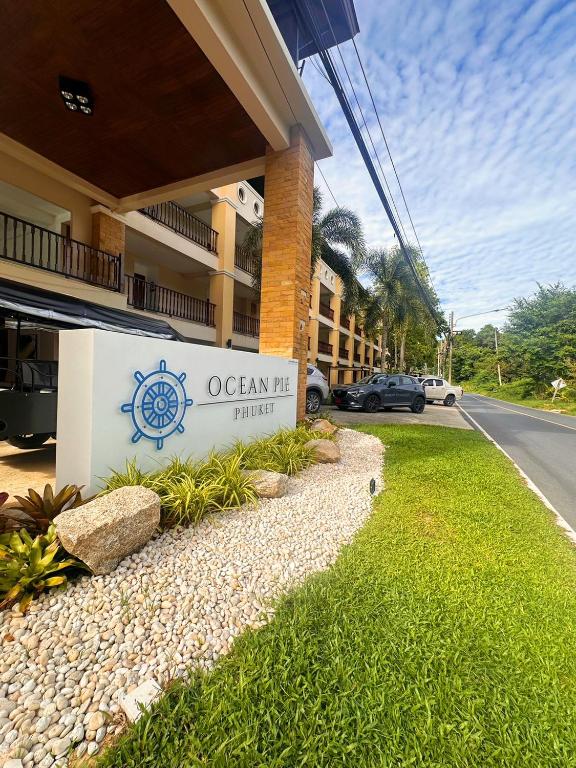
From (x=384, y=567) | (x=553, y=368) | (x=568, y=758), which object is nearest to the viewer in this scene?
(x=568, y=758)

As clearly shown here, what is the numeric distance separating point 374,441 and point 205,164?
6890mm

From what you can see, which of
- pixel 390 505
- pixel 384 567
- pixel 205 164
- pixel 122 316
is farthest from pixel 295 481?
pixel 205 164

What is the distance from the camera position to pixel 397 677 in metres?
1.66

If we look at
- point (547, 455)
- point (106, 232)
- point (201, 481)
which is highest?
point (106, 232)

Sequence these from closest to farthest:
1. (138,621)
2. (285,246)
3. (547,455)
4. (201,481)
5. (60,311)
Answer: (138,621) < (201,481) < (60,311) < (285,246) < (547,455)

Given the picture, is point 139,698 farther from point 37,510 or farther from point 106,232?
point 106,232

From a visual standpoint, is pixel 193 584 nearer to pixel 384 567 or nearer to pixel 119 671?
pixel 119 671

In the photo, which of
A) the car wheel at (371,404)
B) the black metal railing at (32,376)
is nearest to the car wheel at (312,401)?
the car wheel at (371,404)

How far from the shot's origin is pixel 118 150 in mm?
6641

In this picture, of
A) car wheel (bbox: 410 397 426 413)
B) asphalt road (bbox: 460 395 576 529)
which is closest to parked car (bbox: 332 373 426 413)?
car wheel (bbox: 410 397 426 413)

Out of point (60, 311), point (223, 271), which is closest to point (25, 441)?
point (60, 311)

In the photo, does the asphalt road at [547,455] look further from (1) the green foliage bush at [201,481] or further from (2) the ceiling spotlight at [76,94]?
(2) the ceiling spotlight at [76,94]

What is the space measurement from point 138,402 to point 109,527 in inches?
53.6

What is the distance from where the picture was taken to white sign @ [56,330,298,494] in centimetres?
294
